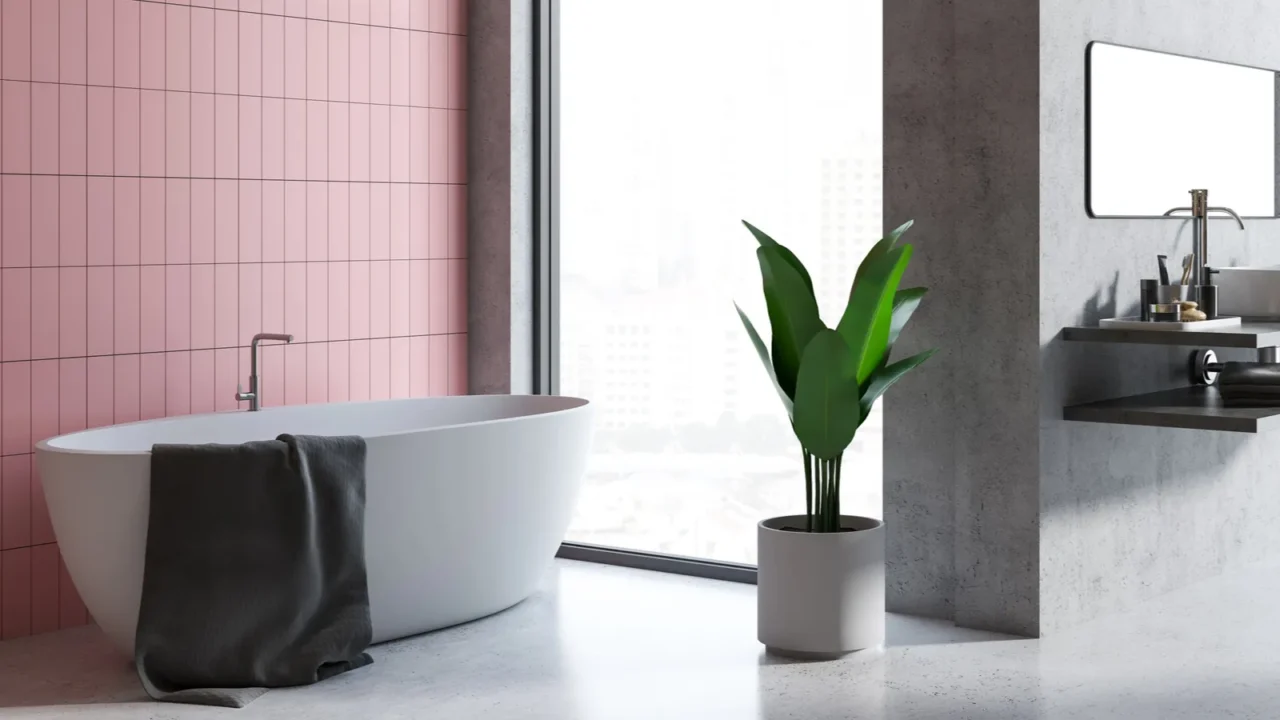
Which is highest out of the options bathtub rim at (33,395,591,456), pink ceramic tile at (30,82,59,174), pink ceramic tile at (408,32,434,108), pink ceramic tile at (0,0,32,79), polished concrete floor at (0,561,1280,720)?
pink ceramic tile at (408,32,434,108)

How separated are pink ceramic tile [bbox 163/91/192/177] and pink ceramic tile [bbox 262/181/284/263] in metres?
0.29

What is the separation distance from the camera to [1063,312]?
397cm

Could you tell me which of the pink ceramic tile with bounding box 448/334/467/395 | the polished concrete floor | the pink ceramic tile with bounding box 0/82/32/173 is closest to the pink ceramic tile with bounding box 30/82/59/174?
the pink ceramic tile with bounding box 0/82/32/173

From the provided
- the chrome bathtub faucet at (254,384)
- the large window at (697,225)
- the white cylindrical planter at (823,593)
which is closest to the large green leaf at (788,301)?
the white cylindrical planter at (823,593)

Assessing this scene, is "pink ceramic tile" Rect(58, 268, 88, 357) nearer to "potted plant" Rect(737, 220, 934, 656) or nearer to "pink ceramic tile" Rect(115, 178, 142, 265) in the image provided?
"pink ceramic tile" Rect(115, 178, 142, 265)

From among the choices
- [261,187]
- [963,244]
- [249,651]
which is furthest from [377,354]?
[963,244]

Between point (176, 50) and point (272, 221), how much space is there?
1.94ft

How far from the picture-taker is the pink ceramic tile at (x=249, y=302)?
458 centimetres

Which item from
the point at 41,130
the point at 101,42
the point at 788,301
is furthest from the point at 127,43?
the point at 788,301

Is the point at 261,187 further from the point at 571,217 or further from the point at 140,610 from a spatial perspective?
the point at 140,610

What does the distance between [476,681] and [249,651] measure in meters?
0.53

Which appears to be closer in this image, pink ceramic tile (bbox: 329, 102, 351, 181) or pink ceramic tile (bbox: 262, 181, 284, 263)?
pink ceramic tile (bbox: 262, 181, 284, 263)

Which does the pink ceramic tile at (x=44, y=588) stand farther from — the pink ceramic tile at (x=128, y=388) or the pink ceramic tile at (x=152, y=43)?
the pink ceramic tile at (x=152, y=43)

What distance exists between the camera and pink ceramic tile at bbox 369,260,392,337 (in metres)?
4.97
